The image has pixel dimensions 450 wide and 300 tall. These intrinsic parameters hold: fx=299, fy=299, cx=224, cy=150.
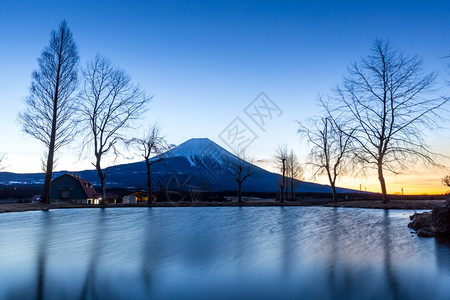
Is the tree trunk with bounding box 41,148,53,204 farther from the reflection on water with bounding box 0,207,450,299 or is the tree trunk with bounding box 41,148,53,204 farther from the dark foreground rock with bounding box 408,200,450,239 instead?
the dark foreground rock with bounding box 408,200,450,239

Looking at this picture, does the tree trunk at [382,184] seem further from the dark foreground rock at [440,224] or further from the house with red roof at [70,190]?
the house with red roof at [70,190]

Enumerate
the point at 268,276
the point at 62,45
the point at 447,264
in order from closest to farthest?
1. the point at 268,276
2. the point at 447,264
3. the point at 62,45

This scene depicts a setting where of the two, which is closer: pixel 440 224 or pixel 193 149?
pixel 440 224

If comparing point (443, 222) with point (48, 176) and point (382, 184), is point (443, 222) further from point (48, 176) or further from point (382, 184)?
point (48, 176)

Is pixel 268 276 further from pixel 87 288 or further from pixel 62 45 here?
pixel 62 45

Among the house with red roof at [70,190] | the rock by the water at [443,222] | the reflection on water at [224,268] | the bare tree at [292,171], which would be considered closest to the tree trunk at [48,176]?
the reflection on water at [224,268]

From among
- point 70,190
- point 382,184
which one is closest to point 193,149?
point 70,190

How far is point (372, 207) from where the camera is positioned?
50.8 ft

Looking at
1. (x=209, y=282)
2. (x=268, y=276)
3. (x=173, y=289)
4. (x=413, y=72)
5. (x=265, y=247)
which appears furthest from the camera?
(x=413, y=72)

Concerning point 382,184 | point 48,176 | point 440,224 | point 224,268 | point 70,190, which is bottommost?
point 70,190

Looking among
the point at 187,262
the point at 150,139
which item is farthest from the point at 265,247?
the point at 150,139

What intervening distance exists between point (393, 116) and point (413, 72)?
7.35 ft

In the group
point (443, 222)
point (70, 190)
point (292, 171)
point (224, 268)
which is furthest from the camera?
point (70, 190)

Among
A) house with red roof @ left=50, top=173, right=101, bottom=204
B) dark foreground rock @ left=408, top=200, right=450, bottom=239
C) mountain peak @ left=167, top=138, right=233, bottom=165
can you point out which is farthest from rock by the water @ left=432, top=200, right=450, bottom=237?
mountain peak @ left=167, top=138, right=233, bottom=165
